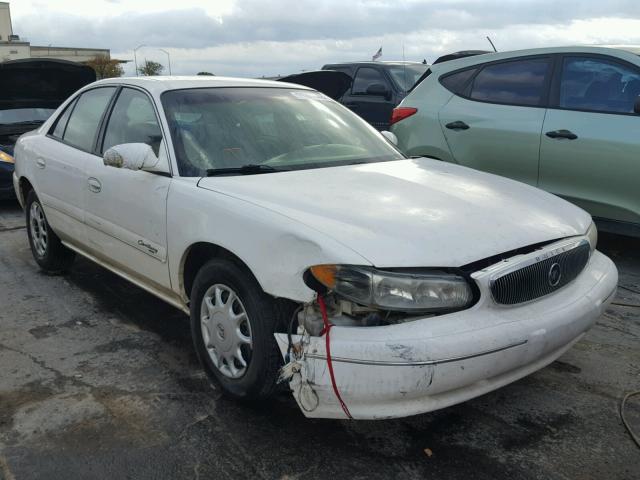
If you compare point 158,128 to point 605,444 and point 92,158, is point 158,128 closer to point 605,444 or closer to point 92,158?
point 92,158

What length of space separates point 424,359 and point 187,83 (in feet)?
7.88

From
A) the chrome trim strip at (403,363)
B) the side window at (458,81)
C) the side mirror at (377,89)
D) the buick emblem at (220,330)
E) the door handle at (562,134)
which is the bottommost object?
the buick emblem at (220,330)

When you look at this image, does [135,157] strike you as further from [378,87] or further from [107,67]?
[107,67]

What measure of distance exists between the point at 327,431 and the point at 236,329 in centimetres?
60

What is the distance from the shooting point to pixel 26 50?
197ft

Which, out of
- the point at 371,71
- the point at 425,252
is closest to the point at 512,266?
the point at 425,252

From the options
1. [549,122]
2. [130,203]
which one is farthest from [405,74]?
[130,203]

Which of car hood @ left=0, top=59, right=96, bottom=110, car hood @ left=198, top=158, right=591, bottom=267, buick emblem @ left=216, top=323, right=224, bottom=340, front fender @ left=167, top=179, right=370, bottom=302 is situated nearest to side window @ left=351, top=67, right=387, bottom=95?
car hood @ left=0, top=59, right=96, bottom=110

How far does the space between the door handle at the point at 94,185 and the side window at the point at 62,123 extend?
93 centimetres

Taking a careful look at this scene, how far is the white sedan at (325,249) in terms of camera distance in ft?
7.90

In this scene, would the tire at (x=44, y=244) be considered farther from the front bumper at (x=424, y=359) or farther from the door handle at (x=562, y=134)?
the door handle at (x=562, y=134)

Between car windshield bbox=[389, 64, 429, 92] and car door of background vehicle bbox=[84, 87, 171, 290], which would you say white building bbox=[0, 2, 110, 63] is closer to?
car windshield bbox=[389, 64, 429, 92]

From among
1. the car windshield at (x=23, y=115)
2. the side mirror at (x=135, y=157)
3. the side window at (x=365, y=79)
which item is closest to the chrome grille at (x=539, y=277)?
the side mirror at (x=135, y=157)

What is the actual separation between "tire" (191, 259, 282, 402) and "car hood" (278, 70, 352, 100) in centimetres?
554
